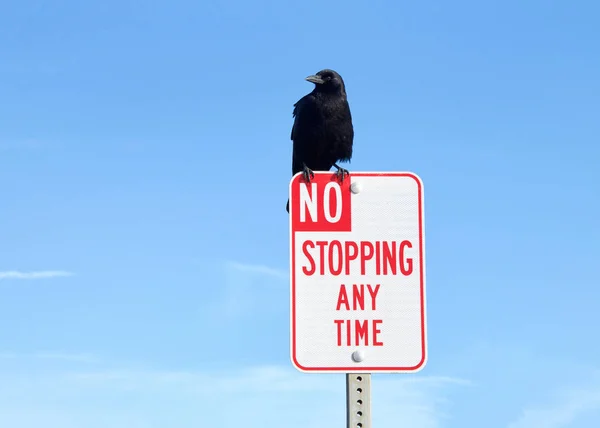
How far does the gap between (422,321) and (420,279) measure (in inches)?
6.4

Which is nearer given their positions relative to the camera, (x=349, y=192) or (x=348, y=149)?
(x=349, y=192)

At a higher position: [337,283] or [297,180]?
[297,180]

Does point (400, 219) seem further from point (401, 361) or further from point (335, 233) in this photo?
point (401, 361)

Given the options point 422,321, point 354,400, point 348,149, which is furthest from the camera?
point 348,149

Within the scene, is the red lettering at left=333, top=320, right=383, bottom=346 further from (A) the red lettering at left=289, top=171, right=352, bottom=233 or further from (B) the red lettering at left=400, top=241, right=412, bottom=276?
(A) the red lettering at left=289, top=171, right=352, bottom=233

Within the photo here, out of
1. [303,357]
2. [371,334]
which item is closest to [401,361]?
[371,334]

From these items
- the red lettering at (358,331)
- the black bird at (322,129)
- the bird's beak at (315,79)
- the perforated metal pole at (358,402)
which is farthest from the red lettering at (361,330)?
the bird's beak at (315,79)

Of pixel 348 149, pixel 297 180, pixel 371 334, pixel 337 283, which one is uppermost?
pixel 348 149

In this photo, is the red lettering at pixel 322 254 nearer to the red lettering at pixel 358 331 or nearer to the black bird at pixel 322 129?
the red lettering at pixel 358 331

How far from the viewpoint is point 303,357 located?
9.50 ft

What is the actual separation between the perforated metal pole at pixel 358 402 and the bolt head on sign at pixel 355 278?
6 centimetres

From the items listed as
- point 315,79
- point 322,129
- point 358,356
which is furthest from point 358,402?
point 315,79

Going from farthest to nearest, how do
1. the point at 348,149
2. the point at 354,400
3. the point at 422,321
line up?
the point at 348,149 → the point at 422,321 → the point at 354,400

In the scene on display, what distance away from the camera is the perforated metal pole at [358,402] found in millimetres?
2719
